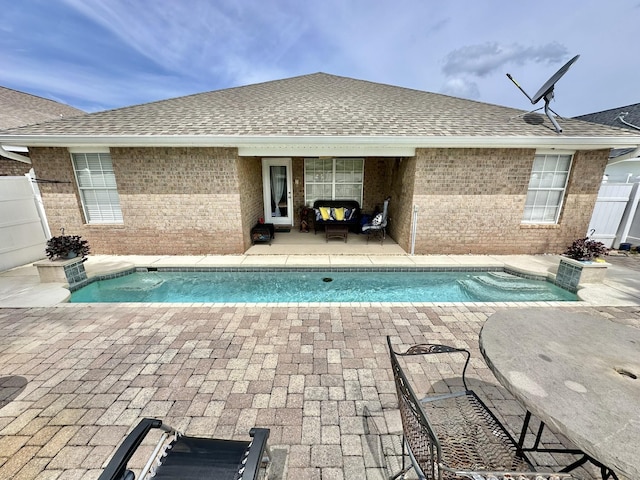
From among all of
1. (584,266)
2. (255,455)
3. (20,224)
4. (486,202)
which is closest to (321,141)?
(486,202)

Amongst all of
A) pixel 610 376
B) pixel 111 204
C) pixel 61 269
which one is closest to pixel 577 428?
pixel 610 376

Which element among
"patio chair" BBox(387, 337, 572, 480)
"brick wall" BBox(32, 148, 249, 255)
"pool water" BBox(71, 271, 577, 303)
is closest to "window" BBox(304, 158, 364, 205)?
"brick wall" BBox(32, 148, 249, 255)

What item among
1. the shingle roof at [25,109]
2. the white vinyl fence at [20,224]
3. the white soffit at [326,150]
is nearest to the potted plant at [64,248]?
the white vinyl fence at [20,224]

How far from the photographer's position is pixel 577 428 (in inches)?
48.9

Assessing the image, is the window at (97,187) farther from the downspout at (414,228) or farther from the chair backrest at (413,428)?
the chair backrest at (413,428)

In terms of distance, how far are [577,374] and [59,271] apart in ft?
25.0

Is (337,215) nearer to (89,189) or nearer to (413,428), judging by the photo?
(89,189)

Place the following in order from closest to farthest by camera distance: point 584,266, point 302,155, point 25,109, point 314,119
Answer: point 584,266, point 302,155, point 314,119, point 25,109

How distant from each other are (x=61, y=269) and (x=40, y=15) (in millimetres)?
5762

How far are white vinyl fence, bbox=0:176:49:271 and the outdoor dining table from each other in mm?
9391

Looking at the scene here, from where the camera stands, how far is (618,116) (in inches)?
493

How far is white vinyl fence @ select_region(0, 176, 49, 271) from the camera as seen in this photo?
579 centimetres

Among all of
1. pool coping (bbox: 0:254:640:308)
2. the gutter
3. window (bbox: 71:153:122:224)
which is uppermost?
the gutter

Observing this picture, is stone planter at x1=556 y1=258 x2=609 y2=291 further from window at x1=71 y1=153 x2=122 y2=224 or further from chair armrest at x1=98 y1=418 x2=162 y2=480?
window at x1=71 y1=153 x2=122 y2=224
